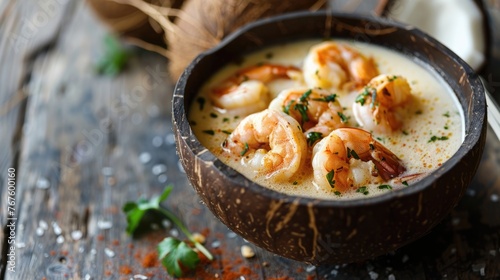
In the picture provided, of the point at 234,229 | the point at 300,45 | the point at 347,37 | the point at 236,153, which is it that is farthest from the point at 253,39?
the point at 234,229

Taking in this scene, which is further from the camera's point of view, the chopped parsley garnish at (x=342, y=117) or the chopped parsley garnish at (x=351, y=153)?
the chopped parsley garnish at (x=342, y=117)

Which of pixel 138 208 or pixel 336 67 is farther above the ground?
pixel 336 67

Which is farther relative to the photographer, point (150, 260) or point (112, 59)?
point (112, 59)

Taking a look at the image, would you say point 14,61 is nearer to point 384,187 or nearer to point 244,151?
point 244,151

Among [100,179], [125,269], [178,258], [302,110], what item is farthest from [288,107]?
[100,179]

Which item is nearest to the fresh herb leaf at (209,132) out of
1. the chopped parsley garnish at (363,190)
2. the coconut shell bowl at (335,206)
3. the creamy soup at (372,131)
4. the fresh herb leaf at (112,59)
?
the creamy soup at (372,131)

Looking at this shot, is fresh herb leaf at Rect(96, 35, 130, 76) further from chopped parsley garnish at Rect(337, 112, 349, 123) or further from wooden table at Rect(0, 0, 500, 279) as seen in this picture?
chopped parsley garnish at Rect(337, 112, 349, 123)

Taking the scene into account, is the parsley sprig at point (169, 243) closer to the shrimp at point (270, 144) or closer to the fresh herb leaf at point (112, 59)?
the shrimp at point (270, 144)
